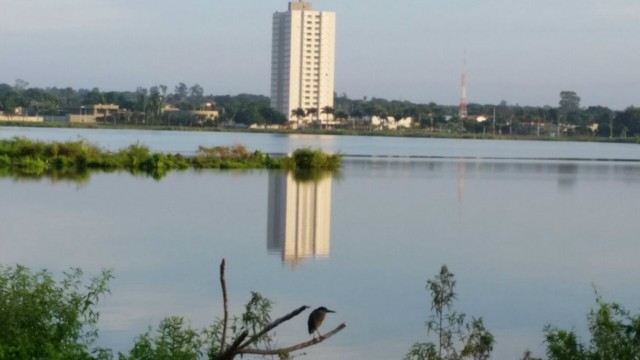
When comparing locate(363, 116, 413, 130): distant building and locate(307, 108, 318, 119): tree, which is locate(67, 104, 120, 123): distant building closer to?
locate(307, 108, 318, 119): tree

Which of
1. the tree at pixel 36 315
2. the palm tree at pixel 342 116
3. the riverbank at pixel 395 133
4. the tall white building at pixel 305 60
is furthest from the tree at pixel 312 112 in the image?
the tree at pixel 36 315

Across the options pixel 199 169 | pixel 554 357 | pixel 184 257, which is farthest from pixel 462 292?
pixel 199 169

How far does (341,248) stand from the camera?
15961 mm

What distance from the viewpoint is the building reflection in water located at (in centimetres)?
1567

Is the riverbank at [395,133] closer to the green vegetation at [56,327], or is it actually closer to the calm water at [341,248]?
the calm water at [341,248]

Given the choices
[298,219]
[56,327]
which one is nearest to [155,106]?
[298,219]

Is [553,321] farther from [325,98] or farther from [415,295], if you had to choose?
[325,98]

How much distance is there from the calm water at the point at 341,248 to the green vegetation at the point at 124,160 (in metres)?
3.15

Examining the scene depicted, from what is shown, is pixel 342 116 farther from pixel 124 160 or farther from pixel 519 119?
pixel 124 160

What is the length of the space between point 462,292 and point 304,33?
10686 centimetres

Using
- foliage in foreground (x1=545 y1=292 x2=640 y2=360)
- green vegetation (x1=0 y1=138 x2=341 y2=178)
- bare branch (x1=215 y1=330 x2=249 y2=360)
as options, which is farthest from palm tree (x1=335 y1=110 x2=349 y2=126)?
bare branch (x1=215 y1=330 x2=249 y2=360)

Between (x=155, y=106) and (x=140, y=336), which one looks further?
(x=155, y=106)

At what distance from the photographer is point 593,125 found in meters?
110

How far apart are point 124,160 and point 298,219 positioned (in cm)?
1510
